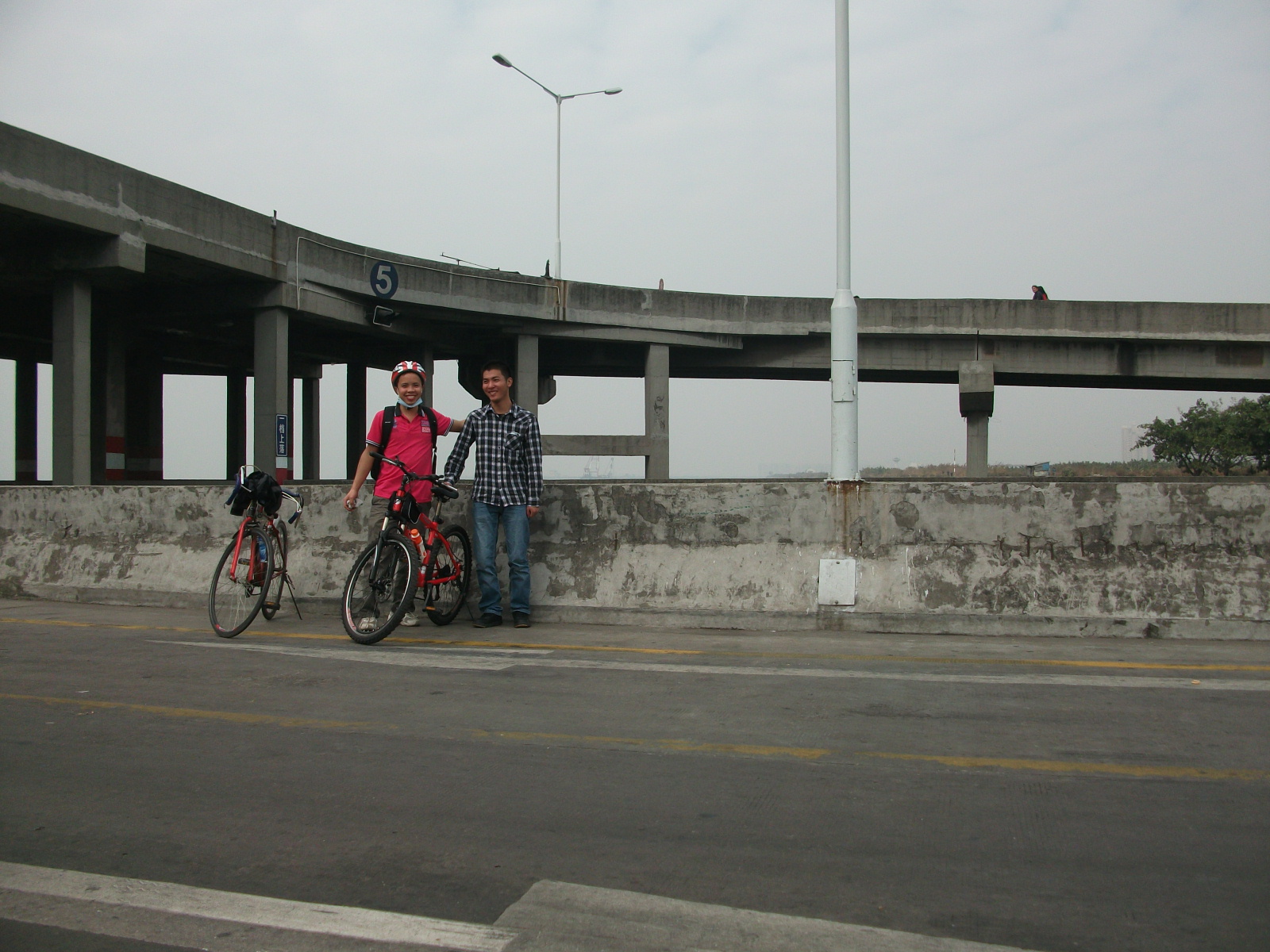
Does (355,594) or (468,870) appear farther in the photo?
(355,594)

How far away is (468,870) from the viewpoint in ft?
9.53

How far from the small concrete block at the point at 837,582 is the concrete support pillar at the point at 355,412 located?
118ft

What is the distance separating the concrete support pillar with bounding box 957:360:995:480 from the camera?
34.9 meters

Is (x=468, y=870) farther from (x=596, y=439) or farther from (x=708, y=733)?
(x=596, y=439)

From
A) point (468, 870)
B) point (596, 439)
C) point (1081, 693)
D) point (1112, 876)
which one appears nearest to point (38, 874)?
point (468, 870)

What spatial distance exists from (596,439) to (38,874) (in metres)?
35.3

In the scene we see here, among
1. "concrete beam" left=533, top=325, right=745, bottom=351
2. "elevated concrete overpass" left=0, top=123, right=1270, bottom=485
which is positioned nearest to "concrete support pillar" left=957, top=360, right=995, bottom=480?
"elevated concrete overpass" left=0, top=123, right=1270, bottom=485

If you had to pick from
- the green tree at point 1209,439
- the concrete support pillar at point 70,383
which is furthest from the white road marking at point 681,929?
the green tree at point 1209,439

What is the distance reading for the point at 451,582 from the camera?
7.77 m

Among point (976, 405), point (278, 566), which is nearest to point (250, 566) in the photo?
point (278, 566)

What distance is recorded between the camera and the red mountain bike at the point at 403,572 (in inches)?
270

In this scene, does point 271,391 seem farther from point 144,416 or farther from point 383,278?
point 144,416

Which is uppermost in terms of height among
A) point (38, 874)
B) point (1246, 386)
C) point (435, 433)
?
point (1246, 386)

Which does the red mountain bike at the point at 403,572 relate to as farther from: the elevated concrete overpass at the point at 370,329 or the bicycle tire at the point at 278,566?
the elevated concrete overpass at the point at 370,329
